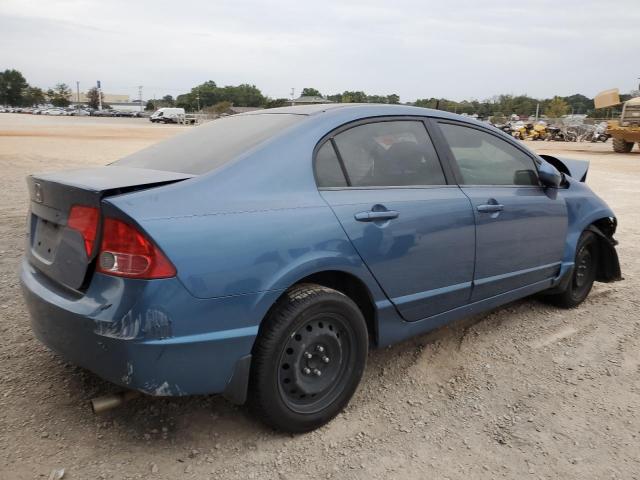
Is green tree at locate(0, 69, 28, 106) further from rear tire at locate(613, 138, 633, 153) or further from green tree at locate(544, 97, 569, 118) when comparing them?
rear tire at locate(613, 138, 633, 153)

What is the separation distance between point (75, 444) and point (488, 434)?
200 centimetres

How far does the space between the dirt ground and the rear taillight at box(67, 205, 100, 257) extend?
0.96 meters

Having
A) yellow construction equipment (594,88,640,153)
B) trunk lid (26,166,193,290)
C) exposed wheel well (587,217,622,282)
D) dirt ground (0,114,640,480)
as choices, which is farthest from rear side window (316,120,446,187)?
yellow construction equipment (594,88,640,153)

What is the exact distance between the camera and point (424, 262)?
310 centimetres

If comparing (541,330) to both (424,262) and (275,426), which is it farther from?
(275,426)

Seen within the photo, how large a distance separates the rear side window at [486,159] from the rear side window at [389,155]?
0.24 meters

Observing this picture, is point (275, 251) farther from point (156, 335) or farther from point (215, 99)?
point (215, 99)

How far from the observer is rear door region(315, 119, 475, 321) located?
2.84m

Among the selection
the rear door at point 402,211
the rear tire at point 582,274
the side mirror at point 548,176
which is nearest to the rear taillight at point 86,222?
the rear door at point 402,211

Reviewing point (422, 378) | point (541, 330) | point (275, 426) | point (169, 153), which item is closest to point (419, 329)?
point (422, 378)

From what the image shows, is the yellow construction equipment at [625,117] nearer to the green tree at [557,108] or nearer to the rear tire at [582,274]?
the rear tire at [582,274]

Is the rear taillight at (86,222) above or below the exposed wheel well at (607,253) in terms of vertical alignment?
above

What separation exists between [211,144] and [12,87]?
138 m

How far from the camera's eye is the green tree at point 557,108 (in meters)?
78.9
